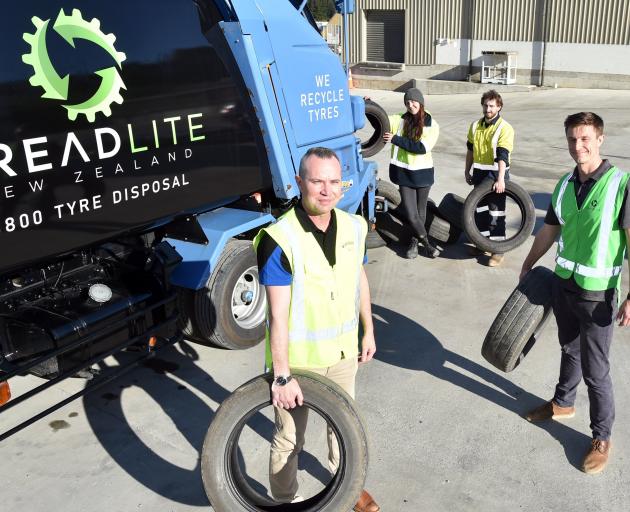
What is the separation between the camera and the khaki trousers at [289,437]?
3.31m

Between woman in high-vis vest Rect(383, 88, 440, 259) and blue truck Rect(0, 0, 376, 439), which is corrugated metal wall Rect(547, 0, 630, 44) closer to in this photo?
woman in high-vis vest Rect(383, 88, 440, 259)

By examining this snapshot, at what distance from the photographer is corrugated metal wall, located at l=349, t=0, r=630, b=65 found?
20.9m

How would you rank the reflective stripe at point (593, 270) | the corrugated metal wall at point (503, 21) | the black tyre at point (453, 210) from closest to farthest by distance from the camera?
the reflective stripe at point (593, 270) < the black tyre at point (453, 210) < the corrugated metal wall at point (503, 21)

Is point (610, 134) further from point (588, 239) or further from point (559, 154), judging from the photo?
point (588, 239)

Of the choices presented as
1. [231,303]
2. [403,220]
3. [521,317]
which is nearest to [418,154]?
[403,220]

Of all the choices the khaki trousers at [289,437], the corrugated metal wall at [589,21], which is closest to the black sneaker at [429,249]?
the khaki trousers at [289,437]

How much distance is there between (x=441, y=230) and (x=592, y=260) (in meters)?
3.90

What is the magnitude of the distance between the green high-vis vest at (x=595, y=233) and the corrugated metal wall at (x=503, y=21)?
763 inches

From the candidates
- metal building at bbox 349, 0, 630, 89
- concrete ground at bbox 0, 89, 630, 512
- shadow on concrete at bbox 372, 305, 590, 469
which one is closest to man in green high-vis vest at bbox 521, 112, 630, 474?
shadow on concrete at bbox 372, 305, 590, 469

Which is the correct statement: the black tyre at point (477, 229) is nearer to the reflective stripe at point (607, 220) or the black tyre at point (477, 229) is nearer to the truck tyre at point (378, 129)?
the truck tyre at point (378, 129)

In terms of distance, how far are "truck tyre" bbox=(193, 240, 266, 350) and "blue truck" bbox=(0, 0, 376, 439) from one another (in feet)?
0.05

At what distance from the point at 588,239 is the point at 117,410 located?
310cm

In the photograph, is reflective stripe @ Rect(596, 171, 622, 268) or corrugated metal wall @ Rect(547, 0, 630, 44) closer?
reflective stripe @ Rect(596, 171, 622, 268)

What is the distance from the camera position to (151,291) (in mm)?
4590
